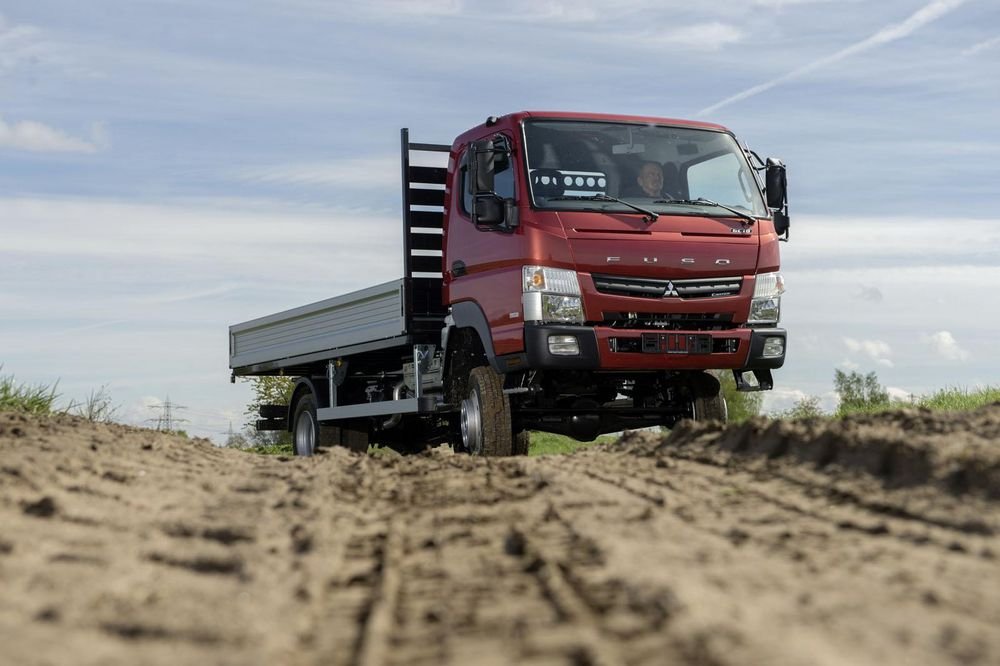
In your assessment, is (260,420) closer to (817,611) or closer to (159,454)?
(159,454)

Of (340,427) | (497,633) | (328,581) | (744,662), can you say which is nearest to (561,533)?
(328,581)

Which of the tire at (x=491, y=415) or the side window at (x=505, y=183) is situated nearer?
the side window at (x=505, y=183)

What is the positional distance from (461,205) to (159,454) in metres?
3.76

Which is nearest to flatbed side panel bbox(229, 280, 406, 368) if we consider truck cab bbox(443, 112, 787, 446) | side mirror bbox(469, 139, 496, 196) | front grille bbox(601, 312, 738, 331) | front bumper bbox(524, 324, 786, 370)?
truck cab bbox(443, 112, 787, 446)

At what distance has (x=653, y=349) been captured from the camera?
33.8 ft

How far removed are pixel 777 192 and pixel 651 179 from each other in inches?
53.8

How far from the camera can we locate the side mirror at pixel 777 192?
11258mm

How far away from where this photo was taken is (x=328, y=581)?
15.6 feet

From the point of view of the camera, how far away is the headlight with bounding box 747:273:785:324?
35.5 feet

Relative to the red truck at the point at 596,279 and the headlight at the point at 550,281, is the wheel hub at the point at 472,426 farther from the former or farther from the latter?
the headlight at the point at 550,281

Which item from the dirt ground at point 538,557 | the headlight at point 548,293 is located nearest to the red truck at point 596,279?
the headlight at point 548,293

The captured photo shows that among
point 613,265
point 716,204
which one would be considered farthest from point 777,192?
point 613,265

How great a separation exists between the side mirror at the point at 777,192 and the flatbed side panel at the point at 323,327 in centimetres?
394

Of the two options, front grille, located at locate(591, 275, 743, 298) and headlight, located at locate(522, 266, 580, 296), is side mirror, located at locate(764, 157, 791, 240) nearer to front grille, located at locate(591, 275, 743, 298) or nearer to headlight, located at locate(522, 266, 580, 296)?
front grille, located at locate(591, 275, 743, 298)
